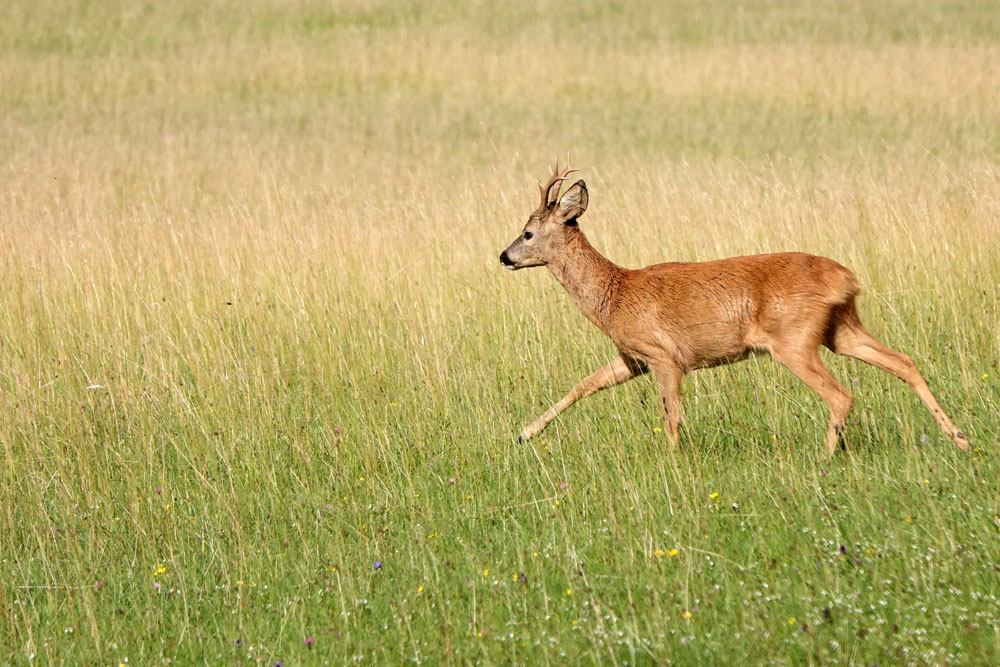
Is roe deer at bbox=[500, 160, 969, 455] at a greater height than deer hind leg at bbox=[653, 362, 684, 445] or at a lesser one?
greater

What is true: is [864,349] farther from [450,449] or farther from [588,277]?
[450,449]

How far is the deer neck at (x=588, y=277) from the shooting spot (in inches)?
240

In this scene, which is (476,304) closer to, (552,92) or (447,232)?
(447,232)

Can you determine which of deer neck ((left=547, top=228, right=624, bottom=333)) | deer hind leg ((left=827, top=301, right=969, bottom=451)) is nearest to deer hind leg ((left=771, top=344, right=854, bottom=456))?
deer hind leg ((left=827, top=301, right=969, bottom=451))

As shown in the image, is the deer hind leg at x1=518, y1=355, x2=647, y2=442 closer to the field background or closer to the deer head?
the field background

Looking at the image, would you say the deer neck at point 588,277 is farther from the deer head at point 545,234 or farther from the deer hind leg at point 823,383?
the deer hind leg at point 823,383

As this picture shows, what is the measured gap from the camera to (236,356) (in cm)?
677

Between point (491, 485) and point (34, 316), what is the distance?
12.6 ft

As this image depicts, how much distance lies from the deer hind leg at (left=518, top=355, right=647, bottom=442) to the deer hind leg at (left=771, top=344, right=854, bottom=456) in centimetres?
74

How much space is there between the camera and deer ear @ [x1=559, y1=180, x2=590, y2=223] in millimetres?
6180

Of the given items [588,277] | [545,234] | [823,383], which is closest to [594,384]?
[588,277]

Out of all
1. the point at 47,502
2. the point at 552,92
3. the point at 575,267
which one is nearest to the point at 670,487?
the point at 575,267

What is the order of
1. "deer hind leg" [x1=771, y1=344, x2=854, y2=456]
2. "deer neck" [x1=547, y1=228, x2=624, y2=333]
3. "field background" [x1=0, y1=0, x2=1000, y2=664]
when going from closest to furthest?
"field background" [x1=0, y1=0, x2=1000, y2=664]
"deer hind leg" [x1=771, y1=344, x2=854, y2=456]
"deer neck" [x1=547, y1=228, x2=624, y2=333]

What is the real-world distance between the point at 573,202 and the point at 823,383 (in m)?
Result: 1.65
